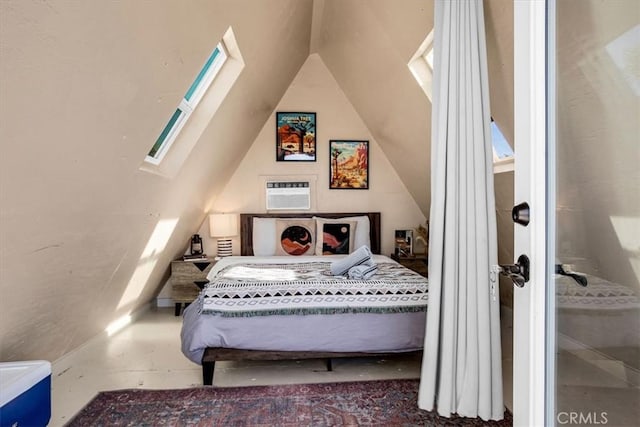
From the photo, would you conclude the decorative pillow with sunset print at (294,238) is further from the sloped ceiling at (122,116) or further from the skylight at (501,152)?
the skylight at (501,152)

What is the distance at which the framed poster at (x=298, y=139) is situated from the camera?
4414 mm

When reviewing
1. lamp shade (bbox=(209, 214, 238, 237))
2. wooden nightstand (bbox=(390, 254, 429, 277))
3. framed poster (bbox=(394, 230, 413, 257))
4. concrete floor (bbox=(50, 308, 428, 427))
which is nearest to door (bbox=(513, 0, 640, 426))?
concrete floor (bbox=(50, 308, 428, 427))

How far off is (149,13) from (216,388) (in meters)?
2.01

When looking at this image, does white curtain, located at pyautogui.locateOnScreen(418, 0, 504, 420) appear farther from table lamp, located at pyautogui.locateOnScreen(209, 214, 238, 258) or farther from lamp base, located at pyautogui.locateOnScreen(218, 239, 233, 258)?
lamp base, located at pyautogui.locateOnScreen(218, 239, 233, 258)

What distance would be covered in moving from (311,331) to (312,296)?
0.21 meters

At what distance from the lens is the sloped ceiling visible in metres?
1.20

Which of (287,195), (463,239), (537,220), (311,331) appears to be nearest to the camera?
(537,220)

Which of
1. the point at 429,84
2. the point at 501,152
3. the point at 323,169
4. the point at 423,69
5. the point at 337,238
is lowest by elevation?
the point at 337,238

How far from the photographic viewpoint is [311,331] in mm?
2324

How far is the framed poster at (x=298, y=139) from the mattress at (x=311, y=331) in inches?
94.0

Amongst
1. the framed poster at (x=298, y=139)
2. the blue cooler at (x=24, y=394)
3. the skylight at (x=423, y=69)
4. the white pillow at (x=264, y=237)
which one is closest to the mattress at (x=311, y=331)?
the blue cooler at (x=24, y=394)

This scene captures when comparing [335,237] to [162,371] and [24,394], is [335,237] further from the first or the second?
[24,394]

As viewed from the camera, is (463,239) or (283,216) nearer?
(463,239)

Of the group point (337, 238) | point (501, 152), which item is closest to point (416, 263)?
point (337, 238)
